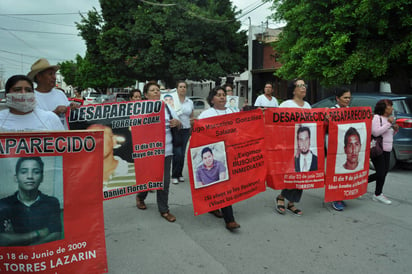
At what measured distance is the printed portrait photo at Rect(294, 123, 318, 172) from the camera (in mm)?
4500

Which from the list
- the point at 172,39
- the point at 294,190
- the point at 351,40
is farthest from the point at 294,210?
the point at 172,39

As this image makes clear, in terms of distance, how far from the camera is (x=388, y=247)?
11.8 ft

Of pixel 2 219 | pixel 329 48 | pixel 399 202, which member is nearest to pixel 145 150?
pixel 2 219

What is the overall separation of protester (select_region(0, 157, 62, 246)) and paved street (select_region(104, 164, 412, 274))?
0.85 meters

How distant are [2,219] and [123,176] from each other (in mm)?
1745

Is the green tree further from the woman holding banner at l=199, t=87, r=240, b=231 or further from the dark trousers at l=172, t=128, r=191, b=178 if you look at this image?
the woman holding banner at l=199, t=87, r=240, b=231

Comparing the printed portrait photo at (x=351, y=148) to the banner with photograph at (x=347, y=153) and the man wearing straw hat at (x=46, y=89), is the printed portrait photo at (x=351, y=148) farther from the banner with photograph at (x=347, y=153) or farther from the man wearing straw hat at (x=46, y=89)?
the man wearing straw hat at (x=46, y=89)

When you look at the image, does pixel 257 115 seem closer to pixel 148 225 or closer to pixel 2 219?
pixel 148 225

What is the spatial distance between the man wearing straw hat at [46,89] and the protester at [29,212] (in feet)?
4.69

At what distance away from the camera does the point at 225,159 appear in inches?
162

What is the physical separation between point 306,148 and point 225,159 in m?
1.20

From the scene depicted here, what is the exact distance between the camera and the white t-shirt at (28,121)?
9.13 feet

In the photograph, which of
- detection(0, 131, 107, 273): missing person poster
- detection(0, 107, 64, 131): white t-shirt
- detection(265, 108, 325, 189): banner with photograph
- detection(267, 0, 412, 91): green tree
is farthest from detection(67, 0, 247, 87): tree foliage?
detection(0, 131, 107, 273): missing person poster

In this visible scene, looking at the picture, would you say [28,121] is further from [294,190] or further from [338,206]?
[338,206]
